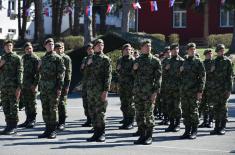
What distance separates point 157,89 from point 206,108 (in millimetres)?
3979

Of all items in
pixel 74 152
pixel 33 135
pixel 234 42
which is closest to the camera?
pixel 74 152

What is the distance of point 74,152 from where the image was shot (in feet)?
36.9

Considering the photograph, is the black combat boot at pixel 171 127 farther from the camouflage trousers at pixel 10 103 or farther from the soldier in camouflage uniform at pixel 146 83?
the camouflage trousers at pixel 10 103

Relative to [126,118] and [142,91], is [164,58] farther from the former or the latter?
[142,91]

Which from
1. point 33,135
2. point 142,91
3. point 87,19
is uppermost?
point 87,19

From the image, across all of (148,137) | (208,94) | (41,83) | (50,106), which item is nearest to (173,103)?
(208,94)

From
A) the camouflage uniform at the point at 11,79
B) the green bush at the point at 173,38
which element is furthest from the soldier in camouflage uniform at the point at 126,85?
the green bush at the point at 173,38

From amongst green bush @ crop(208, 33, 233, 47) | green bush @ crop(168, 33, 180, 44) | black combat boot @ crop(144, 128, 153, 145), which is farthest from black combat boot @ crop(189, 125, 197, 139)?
green bush @ crop(168, 33, 180, 44)

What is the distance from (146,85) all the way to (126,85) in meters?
3.02

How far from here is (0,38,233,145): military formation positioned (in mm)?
12164

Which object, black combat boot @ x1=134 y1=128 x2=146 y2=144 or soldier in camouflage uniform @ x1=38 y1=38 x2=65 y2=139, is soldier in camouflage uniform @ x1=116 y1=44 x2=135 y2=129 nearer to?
black combat boot @ x1=134 y1=128 x2=146 y2=144

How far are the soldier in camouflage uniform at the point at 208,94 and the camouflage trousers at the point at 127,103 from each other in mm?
1864

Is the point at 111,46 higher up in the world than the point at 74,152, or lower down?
higher up

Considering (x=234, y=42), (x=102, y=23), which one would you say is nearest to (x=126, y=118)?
(x=234, y=42)
